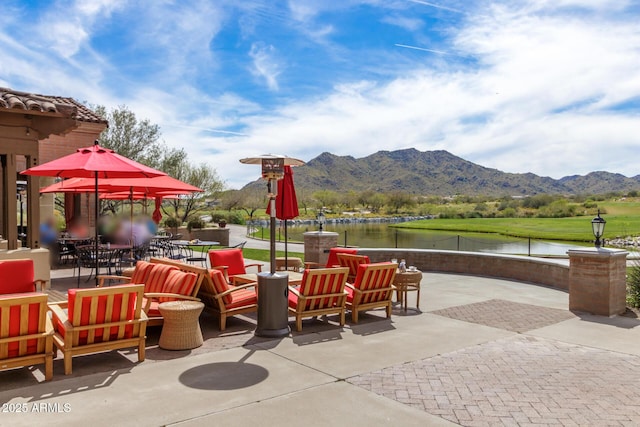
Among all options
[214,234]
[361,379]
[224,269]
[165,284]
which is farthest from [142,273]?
[214,234]

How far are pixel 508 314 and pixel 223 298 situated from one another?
15.9 ft

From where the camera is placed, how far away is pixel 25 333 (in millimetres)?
4785

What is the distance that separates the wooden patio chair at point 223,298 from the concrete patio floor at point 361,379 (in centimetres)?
27

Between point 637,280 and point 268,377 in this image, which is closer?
point 268,377

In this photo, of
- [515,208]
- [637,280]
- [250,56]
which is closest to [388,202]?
[515,208]

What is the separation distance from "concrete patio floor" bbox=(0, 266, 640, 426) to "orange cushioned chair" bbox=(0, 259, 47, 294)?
5.88 ft

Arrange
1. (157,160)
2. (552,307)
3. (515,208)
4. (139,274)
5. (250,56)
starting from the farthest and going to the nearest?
(515,208), (157,160), (250,56), (552,307), (139,274)

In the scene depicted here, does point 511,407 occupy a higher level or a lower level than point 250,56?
lower

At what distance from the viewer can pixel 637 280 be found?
895 centimetres

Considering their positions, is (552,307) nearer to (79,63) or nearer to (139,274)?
(139,274)

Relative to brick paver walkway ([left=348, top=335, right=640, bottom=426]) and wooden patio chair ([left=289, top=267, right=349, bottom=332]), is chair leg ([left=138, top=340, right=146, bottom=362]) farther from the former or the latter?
brick paver walkway ([left=348, top=335, right=640, bottom=426])

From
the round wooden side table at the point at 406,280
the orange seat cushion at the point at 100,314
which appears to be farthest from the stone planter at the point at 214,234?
the orange seat cushion at the point at 100,314

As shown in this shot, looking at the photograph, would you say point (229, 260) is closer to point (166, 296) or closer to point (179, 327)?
point (166, 296)

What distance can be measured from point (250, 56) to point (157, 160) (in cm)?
1385
